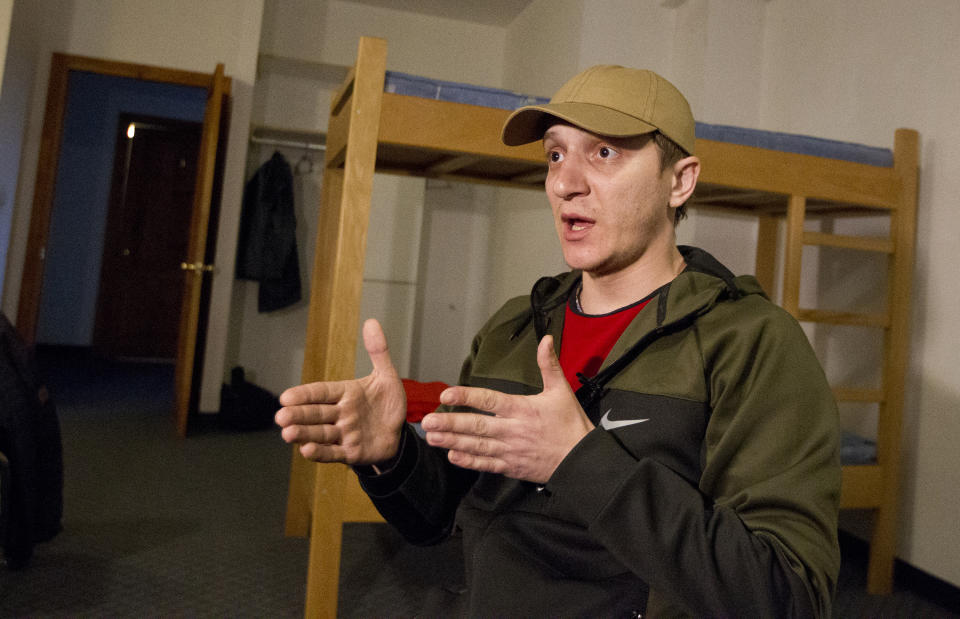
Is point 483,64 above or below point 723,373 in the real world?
above

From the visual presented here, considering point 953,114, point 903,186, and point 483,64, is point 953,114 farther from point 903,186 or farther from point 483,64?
point 483,64

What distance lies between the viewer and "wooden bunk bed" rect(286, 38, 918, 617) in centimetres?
186

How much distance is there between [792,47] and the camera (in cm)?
311

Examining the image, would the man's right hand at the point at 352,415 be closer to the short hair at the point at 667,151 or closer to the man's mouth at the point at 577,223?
the man's mouth at the point at 577,223

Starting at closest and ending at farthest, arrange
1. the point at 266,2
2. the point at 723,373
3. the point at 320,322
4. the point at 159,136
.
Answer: the point at 723,373 → the point at 320,322 → the point at 266,2 → the point at 159,136

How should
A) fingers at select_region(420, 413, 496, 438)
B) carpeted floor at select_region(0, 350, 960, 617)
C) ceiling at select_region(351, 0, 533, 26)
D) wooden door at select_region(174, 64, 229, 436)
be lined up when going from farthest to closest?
ceiling at select_region(351, 0, 533, 26)
wooden door at select_region(174, 64, 229, 436)
carpeted floor at select_region(0, 350, 960, 617)
fingers at select_region(420, 413, 496, 438)

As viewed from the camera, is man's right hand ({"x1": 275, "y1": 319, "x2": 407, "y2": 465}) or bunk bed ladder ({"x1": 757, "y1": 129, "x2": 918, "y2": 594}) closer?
man's right hand ({"x1": 275, "y1": 319, "x2": 407, "y2": 465})

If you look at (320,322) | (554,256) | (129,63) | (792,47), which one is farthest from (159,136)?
(792,47)

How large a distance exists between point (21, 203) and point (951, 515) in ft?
15.2

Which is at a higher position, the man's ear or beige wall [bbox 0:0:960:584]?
beige wall [bbox 0:0:960:584]

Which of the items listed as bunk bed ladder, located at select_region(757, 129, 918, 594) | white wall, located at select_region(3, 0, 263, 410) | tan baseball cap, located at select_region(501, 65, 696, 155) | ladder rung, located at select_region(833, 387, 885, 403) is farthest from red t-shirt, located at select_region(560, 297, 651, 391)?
white wall, located at select_region(3, 0, 263, 410)

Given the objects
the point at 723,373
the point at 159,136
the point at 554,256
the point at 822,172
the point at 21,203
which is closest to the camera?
the point at 723,373

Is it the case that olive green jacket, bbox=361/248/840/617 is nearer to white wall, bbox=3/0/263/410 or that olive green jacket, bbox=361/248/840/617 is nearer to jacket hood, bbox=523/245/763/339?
jacket hood, bbox=523/245/763/339

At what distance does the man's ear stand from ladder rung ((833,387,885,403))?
5.23 feet
